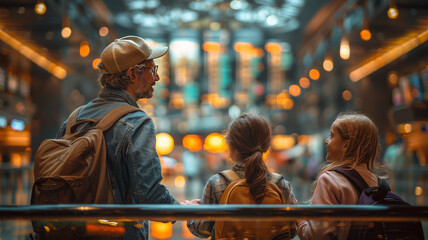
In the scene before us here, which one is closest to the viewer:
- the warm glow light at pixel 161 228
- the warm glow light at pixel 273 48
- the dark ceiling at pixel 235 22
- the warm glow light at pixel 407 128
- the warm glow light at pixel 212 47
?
the warm glow light at pixel 161 228

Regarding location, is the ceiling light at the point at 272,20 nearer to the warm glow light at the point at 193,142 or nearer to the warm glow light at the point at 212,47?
the warm glow light at the point at 212,47

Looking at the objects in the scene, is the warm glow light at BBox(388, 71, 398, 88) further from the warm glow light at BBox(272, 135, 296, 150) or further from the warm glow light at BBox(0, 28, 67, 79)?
the warm glow light at BBox(272, 135, 296, 150)

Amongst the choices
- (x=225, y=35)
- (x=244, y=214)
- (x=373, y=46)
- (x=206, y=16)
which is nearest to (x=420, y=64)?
(x=373, y=46)

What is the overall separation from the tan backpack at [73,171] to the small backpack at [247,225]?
557 mm

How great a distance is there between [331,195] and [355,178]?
0.47ft

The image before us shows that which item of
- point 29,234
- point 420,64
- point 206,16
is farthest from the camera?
point 206,16

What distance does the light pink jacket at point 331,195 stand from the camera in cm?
198

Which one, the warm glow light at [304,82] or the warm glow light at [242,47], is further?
the warm glow light at [242,47]

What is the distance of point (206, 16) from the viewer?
22328 millimetres

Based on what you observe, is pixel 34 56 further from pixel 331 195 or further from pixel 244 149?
pixel 331 195

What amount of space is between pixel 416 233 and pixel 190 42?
3117 cm

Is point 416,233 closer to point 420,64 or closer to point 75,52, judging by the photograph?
point 420,64

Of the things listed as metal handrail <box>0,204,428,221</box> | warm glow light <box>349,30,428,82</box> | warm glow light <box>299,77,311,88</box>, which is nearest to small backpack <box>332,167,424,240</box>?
metal handrail <box>0,204,428,221</box>

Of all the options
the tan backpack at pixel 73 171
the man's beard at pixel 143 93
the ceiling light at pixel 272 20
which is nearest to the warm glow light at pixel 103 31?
the ceiling light at pixel 272 20
